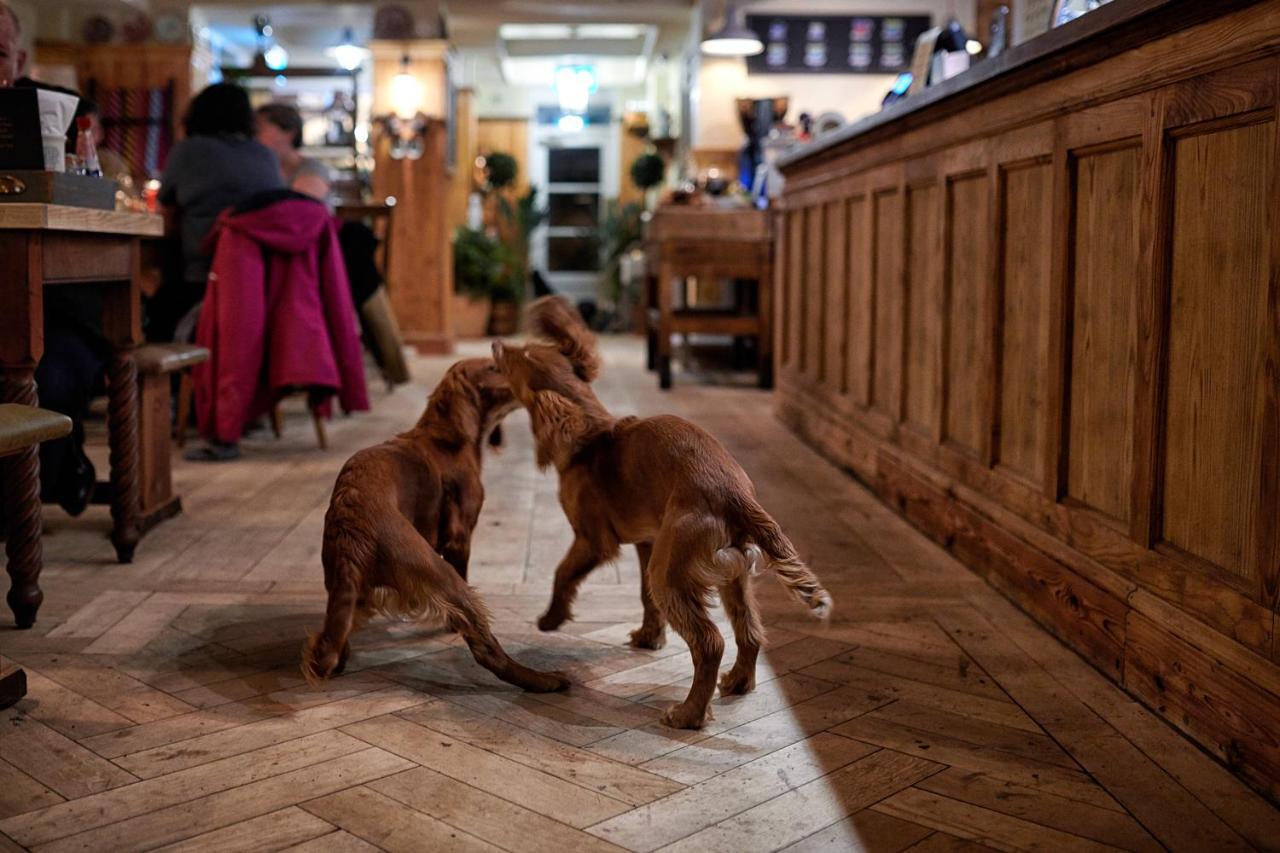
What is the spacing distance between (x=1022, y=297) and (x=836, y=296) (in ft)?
6.11

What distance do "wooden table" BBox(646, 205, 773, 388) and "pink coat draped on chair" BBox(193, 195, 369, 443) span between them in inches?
110

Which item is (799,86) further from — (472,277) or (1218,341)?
(1218,341)

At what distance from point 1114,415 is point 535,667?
1.07 meters

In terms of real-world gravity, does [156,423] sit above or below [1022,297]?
below

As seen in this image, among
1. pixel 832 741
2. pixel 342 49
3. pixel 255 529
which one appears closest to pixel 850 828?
pixel 832 741

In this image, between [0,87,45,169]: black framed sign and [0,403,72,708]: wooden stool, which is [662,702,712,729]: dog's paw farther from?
[0,87,45,169]: black framed sign

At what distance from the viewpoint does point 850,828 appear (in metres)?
1.53

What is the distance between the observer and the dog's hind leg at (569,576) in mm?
2123

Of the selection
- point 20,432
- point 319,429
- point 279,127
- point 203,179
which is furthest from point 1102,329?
point 279,127

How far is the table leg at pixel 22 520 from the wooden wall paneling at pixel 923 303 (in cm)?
204

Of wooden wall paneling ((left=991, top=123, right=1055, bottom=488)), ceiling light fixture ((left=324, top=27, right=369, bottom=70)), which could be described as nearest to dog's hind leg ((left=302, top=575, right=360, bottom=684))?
wooden wall paneling ((left=991, top=123, right=1055, bottom=488))

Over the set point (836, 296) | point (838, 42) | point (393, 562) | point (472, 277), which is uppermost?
point (838, 42)

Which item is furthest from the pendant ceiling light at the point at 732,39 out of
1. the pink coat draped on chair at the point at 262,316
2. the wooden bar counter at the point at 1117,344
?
the wooden bar counter at the point at 1117,344

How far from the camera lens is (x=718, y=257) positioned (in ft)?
23.2
